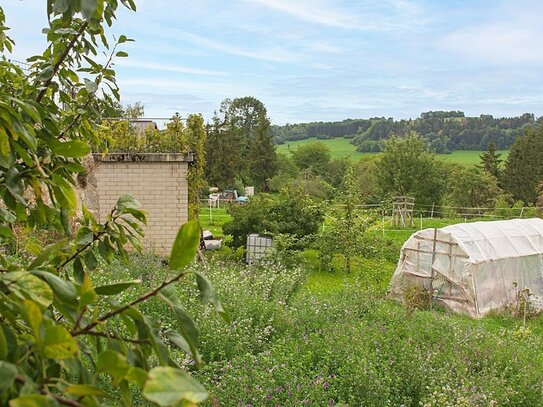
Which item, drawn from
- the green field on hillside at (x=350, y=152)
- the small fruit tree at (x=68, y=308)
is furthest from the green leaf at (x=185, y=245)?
the green field on hillside at (x=350, y=152)

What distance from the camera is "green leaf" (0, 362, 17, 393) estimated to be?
762 mm

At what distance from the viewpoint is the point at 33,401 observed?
0.71 m

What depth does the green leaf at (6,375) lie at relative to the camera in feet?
2.50

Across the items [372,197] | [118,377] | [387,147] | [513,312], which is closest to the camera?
[118,377]

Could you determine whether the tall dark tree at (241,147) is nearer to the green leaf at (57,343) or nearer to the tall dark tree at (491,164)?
the tall dark tree at (491,164)

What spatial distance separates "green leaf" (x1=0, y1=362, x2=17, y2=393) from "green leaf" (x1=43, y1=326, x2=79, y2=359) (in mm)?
49

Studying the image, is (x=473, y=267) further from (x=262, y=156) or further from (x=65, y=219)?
(x=262, y=156)

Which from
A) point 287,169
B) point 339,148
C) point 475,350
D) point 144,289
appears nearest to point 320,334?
point 475,350

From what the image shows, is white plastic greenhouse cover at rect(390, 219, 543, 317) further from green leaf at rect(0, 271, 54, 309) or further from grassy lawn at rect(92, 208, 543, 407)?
green leaf at rect(0, 271, 54, 309)

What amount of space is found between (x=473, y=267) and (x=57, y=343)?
39.5ft

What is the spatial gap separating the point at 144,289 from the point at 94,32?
5.82 m

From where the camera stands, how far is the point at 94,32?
85.3 inches

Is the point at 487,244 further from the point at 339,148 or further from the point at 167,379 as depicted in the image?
the point at 339,148

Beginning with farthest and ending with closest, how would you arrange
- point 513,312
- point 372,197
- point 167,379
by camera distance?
point 372,197, point 513,312, point 167,379
